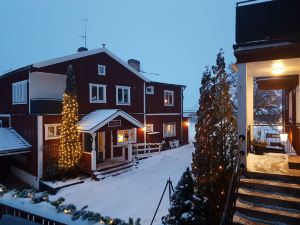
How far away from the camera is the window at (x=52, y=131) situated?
17836mm

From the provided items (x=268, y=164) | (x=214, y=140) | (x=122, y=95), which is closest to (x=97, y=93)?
(x=122, y=95)

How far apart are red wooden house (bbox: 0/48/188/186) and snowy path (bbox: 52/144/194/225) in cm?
220

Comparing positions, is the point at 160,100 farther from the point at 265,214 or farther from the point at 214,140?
the point at 265,214

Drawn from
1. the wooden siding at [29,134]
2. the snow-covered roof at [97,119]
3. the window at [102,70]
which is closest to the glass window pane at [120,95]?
the window at [102,70]

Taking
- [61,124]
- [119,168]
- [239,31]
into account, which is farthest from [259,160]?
[61,124]

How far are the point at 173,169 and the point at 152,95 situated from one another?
10.1m

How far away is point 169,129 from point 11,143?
15.8 meters

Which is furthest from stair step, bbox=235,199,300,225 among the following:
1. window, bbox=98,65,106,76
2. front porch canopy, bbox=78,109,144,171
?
window, bbox=98,65,106,76

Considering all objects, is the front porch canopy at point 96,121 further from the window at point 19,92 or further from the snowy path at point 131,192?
the window at point 19,92

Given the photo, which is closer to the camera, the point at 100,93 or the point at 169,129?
the point at 100,93

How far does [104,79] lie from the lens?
2258cm

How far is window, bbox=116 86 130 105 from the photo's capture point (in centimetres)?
2374

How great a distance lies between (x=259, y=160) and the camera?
959 cm

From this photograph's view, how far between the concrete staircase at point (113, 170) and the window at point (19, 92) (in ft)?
24.1
